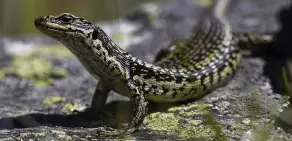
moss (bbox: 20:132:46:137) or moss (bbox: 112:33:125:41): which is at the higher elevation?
moss (bbox: 112:33:125:41)

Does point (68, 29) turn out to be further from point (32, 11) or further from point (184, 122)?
point (32, 11)

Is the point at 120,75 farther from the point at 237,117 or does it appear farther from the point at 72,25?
the point at 237,117

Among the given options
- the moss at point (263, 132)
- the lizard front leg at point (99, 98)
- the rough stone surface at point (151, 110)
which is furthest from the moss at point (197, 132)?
the lizard front leg at point (99, 98)

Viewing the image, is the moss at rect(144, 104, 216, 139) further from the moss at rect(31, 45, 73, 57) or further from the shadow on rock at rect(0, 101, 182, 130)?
the moss at rect(31, 45, 73, 57)

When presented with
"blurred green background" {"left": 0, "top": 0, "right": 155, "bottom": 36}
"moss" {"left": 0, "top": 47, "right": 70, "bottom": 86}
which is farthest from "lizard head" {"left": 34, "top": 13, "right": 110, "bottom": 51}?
"blurred green background" {"left": 0, "top": 0, "right": 155, "bottom": 36}

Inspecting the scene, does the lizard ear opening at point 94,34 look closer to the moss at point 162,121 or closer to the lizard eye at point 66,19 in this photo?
the lizard eye at point 66,19

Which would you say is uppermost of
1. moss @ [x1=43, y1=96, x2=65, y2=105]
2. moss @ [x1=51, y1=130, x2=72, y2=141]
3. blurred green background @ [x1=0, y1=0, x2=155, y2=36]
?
blurred green background @ [x1=0, y1=0, x2=155, y2=36]

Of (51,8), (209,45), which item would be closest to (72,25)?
(209,45)
